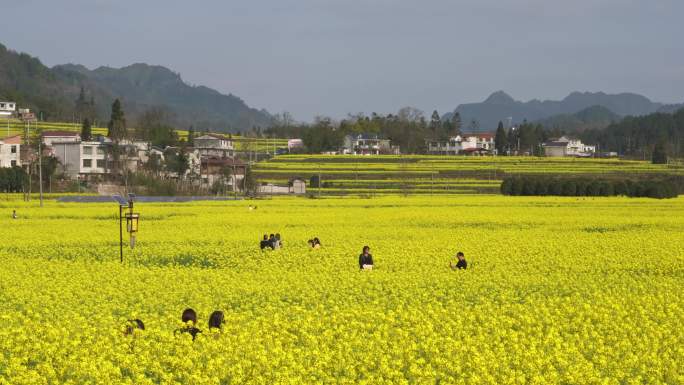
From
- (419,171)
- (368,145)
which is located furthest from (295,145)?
(419,171)

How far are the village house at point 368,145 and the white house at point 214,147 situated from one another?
2802 centimetres

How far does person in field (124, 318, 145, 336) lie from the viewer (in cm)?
1435

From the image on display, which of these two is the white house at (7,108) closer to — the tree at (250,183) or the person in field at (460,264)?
the tree at (250,183)

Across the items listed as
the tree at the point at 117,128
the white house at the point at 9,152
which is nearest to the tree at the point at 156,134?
the tree at the point at 117,128

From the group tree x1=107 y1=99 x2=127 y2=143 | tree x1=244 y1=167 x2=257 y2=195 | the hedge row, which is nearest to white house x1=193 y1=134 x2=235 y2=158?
tree x1=107 y1=99 x2=127 y2=143

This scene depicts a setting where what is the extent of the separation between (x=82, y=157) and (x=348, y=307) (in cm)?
9299

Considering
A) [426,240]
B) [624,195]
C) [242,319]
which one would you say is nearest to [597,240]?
[426,240]

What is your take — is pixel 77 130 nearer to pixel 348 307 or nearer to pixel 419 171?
pixel 419 171

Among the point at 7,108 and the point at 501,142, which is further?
the point at 7,108

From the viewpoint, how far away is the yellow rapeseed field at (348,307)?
12.2 metres

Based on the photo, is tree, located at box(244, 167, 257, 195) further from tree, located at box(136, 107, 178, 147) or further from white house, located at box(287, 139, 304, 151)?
white house, located at box(287, 139, 304, 151)

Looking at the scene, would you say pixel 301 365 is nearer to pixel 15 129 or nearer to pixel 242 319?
pixel 242 319

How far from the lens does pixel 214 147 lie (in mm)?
145625

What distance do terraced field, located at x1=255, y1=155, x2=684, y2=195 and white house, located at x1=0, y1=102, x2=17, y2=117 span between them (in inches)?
3256
